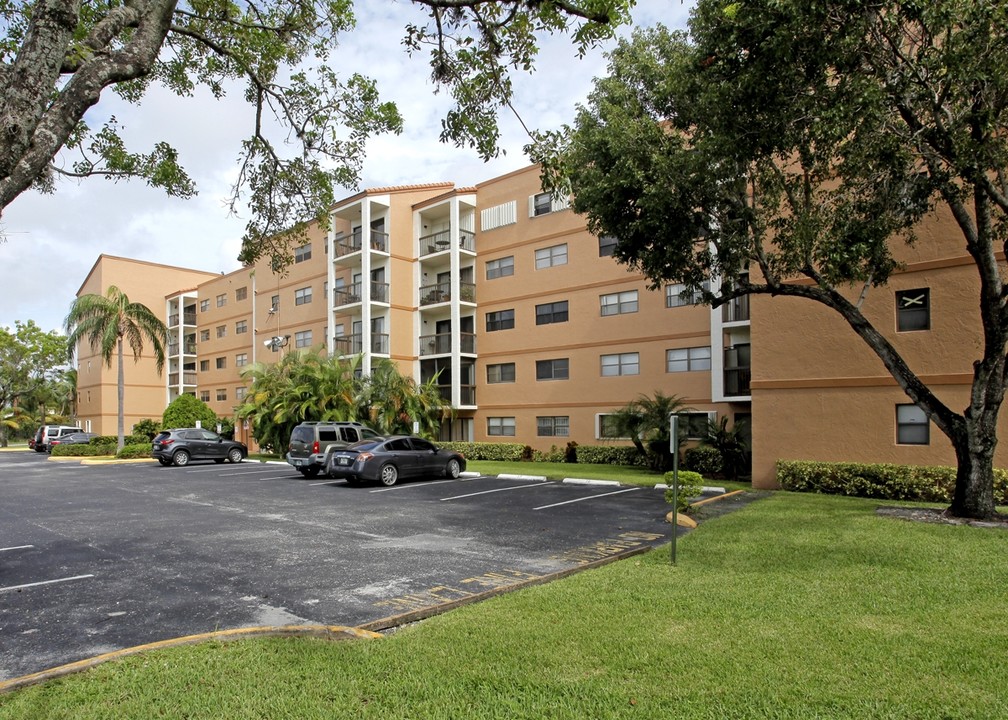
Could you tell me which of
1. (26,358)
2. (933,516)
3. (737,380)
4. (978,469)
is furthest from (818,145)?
(26,358)

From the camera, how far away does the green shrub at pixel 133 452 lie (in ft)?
110

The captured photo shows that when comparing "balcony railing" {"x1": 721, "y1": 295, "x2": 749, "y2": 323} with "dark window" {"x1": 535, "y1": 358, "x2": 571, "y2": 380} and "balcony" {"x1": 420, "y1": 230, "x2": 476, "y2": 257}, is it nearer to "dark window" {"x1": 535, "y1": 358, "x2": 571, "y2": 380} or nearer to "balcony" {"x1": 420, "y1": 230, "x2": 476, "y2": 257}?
"dark window" {"x1": 535, "y1": 358, "x2": 571, "y2": 380}

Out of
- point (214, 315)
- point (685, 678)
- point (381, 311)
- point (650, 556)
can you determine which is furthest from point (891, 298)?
point (214, 315)

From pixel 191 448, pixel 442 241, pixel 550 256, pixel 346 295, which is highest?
pixel 442 241

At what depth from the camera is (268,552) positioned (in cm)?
935

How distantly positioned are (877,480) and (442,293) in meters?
22.5

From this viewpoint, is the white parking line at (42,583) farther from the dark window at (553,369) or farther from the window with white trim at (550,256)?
the window with white trim at (550,256)

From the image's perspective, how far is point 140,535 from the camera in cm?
1087

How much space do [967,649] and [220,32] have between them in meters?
10.5

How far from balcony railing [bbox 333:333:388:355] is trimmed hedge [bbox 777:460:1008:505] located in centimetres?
2098

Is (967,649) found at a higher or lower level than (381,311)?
lower

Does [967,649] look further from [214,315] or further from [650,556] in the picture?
[214,315]

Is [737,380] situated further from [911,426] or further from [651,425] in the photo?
[911,426]

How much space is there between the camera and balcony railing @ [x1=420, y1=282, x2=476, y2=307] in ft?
108
